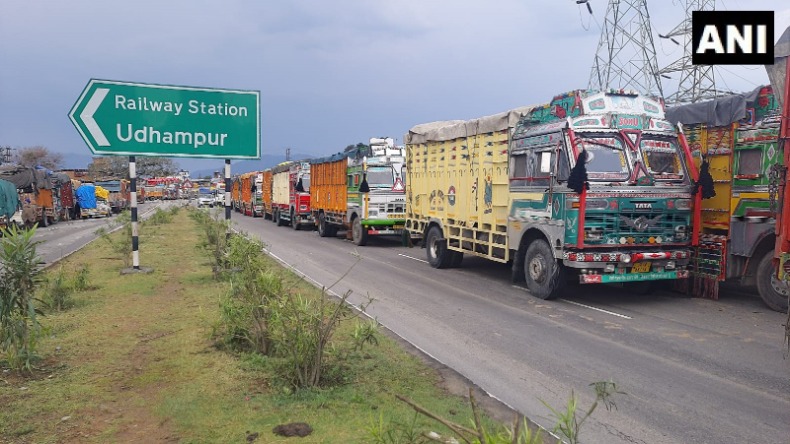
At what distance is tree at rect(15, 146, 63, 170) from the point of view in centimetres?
8812

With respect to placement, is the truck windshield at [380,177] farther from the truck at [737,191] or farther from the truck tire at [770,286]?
the truck tire at [770,286]

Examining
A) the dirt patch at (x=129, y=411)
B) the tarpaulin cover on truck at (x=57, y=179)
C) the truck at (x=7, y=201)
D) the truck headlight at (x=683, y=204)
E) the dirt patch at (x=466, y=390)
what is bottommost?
the dirt patch at (x=466, y=390)

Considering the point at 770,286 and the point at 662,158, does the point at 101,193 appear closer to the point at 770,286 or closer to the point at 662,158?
the point at 662,158

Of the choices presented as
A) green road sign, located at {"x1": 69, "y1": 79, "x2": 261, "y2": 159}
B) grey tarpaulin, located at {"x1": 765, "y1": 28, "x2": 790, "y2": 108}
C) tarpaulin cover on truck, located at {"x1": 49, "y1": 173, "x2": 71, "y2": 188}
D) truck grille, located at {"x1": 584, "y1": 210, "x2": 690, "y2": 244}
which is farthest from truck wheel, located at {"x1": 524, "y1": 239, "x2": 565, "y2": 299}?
tarpaulin cover on truck, located at {"x1": 49, "y1": 173, "x2": 71, "y2": 188}

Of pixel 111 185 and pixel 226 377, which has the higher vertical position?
pixel 111 185

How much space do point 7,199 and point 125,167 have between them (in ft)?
258

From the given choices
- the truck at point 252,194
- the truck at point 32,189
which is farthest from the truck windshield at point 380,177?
the truck at point 252,194

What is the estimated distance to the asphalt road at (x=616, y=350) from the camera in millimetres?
4953

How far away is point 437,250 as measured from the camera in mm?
14188

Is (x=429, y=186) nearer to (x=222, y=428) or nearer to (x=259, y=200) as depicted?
(x=222, y=428)

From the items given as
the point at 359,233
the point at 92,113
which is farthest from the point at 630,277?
the point at 359,233

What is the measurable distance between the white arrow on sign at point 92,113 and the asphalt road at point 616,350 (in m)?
4.79

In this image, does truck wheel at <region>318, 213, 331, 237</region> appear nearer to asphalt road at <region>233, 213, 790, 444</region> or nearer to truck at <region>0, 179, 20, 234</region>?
asphalt road at <region>233, 213, 790, 444</region>

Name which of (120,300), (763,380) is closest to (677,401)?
(763,380)
